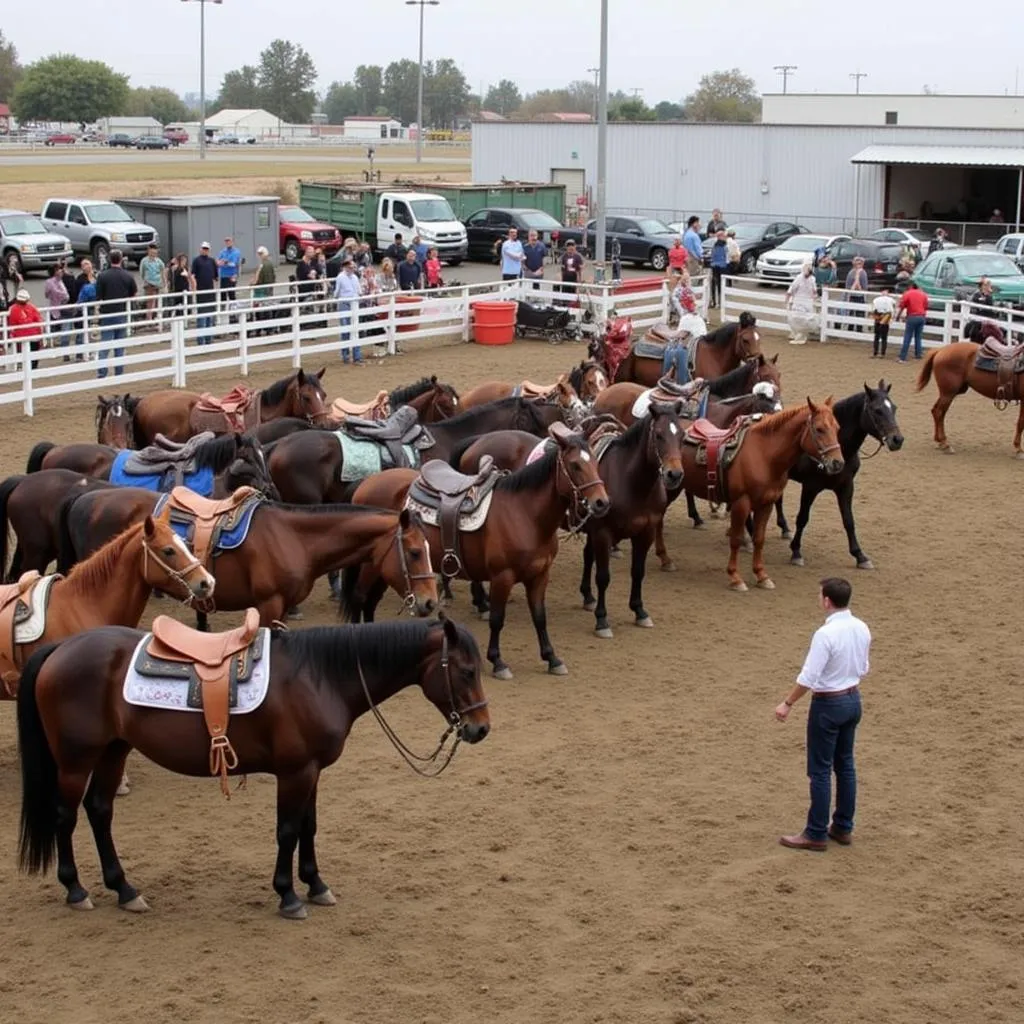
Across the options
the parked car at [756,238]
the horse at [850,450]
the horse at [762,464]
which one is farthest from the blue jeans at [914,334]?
the horse at [762,464]

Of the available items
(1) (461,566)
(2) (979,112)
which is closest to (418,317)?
(1) (461,566)

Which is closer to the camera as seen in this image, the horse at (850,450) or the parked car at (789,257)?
the horse at (850,450)

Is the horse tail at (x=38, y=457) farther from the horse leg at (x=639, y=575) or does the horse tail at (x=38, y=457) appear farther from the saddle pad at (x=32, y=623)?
the horse leg at (x=639, y=575)

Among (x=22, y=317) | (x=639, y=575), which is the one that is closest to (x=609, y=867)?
(x=639, y=575)

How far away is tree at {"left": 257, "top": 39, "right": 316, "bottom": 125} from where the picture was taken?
15738 cm

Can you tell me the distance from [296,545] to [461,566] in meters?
1.63

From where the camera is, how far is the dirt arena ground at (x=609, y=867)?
21.8 ft

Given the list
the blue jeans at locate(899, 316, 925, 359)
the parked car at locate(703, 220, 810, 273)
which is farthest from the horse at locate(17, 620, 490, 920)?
the parked car at locate(703, 220, 810, 273)

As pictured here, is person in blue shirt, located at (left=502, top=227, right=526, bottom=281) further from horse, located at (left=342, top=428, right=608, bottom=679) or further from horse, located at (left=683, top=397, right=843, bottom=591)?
horse, located at (left=342, top=428, right=608, bottom=679)

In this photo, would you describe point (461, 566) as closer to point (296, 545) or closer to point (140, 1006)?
point (296, 545)

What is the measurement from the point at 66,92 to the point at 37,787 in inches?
5132

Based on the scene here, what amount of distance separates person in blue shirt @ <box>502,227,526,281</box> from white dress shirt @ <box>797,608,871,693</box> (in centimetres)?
2060

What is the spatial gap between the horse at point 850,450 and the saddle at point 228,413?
526 cm

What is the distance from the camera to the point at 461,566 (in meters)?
11.0
